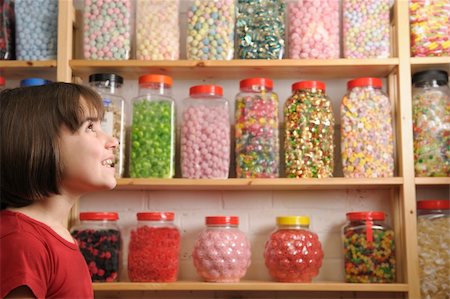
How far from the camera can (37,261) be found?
43.1 inches

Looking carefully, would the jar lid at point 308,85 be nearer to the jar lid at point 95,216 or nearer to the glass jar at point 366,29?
the glass jar at point 366,29

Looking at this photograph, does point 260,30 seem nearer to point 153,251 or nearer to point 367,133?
point 367,133

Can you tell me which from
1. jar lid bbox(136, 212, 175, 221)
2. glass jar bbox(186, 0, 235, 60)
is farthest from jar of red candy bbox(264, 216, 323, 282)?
glass jar bbox(186, 0, 235, 60)

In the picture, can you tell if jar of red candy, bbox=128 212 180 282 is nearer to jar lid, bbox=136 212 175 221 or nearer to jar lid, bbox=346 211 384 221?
jar lid, bbox=136 212 175 221

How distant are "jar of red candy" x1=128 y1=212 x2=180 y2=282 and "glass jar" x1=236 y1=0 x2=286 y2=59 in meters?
0.60

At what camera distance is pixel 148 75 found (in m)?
1.95

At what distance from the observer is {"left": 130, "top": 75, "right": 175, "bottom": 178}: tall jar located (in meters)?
1.88

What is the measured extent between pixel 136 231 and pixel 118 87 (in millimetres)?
489

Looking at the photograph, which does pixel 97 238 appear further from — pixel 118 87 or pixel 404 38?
pixel 404 38

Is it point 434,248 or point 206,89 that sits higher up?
point 206,89

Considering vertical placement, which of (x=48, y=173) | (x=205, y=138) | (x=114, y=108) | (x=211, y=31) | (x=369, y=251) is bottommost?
(x=369, y=251)

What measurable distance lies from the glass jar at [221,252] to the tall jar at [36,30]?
0.78 meters

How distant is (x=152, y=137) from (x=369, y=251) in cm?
76

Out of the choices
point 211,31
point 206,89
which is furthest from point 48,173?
point 211,31
